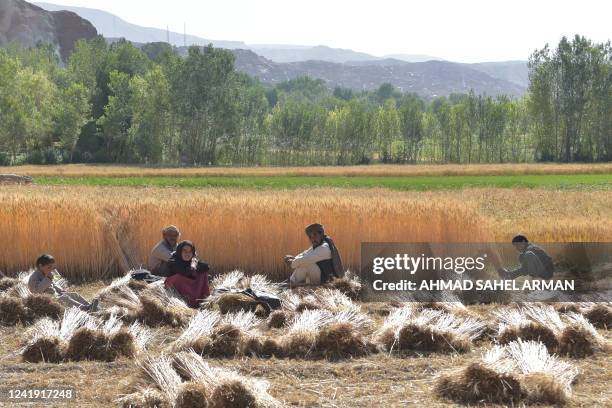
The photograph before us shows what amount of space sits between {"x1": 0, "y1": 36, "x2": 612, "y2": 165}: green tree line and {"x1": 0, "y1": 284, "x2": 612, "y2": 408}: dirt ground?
72567 millimetres

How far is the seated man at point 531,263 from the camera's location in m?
11.1

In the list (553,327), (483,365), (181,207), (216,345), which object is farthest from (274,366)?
(181,207)

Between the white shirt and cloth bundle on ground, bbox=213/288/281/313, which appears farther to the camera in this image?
the white shirt

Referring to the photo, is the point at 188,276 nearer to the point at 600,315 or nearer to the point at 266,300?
the point at 266,300

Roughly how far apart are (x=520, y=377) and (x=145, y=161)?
81366 mm

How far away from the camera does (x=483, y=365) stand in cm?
661

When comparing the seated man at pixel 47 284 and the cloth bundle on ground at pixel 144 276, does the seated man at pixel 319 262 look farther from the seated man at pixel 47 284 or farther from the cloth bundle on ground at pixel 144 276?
the seated man at pixel 47 284

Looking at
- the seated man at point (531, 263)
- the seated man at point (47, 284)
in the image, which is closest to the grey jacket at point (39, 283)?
the seated man at point (47, 284)

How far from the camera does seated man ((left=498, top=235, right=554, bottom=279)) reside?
11.1 m

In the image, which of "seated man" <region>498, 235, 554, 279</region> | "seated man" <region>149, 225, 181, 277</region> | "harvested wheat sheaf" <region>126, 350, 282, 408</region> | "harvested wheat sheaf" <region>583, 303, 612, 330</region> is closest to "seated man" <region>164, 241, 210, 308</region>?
"seated man" <region>149, 225, 181, 277</region>

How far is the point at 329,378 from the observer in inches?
284

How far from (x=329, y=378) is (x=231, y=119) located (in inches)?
3074

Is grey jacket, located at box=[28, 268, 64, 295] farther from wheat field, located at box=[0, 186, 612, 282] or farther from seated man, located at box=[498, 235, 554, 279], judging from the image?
seated man, located at box=[498, 235, 554, 279]

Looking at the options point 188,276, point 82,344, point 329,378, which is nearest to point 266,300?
point 188,276
